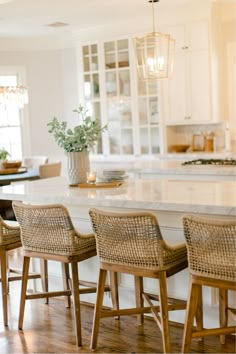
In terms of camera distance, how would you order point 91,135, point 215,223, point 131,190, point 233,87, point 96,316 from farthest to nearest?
1. point 233,87
2. point 91,135
3. point 131,190
4. point 96,316
5. point 215,223

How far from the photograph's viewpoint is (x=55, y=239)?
343 centimetres

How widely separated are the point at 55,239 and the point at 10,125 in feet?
17.2

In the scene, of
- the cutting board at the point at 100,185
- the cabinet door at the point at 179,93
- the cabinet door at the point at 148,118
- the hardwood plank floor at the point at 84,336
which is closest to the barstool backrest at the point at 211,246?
the hardwood plank floor at the point at 84,336

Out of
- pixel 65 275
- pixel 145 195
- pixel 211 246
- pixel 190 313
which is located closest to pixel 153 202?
pixel 145 195

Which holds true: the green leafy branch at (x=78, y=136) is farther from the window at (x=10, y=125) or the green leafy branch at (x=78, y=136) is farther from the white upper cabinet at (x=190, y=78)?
the window at (x=10, y=125)

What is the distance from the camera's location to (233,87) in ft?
22.6

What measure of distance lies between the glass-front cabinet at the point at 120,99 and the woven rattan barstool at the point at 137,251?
168 inches

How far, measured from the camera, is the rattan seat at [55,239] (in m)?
3.36

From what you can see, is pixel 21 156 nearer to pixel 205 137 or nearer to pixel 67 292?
pixel 205 137

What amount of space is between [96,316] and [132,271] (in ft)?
1.32

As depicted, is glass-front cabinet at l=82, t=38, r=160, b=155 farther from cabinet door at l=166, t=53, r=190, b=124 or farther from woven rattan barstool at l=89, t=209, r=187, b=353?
woven rattan barstool at l=89, t=209, r=187, b=353

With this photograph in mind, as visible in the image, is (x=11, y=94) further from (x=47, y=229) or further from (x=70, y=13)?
(x=47, y=229)

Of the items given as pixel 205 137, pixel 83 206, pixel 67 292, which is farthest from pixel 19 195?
pixel 205 137

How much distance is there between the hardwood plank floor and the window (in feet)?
15.3
